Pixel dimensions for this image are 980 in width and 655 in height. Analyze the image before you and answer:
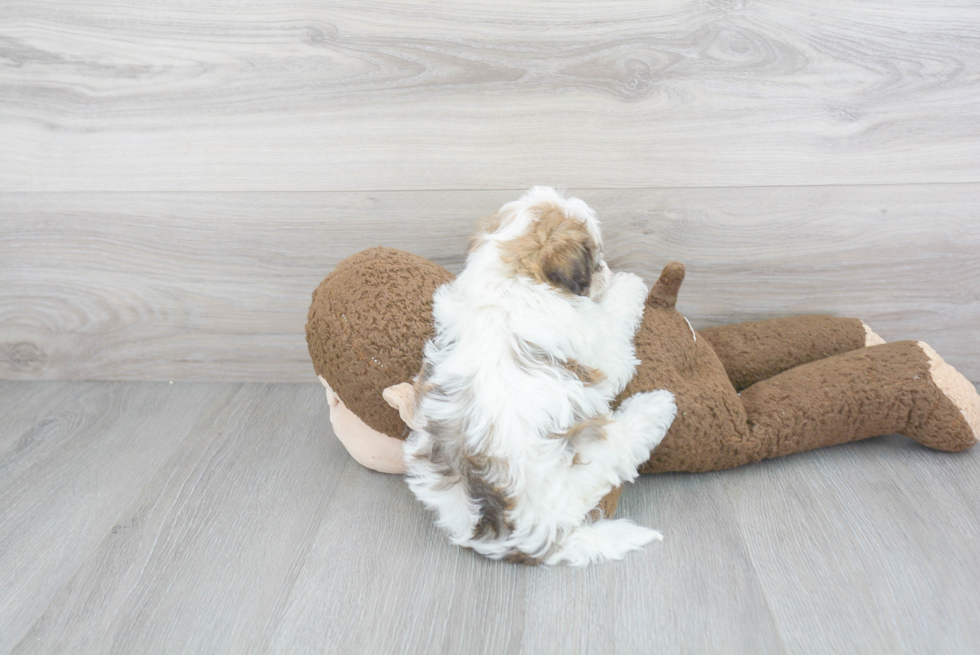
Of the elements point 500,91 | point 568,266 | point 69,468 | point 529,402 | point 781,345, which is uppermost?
point 500,91

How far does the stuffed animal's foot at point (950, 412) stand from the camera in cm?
125

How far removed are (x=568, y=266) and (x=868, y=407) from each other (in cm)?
66

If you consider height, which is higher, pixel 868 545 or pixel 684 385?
pixel 684 385

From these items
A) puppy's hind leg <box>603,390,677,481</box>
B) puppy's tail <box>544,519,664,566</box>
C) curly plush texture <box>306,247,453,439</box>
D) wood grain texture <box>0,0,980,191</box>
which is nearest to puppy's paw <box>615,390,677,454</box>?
puppy's hind leg <box>603,390,677,481</box>

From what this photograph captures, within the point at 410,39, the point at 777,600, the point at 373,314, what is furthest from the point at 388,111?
the point at 777,600

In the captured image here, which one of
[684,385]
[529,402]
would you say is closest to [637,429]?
[684,385]

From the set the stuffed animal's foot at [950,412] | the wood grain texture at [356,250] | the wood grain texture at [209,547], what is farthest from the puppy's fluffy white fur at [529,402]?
the stuffed animal's foot at [950,412]

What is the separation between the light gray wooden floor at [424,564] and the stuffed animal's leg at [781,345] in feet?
0.66

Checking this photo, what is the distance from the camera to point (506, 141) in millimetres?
1424

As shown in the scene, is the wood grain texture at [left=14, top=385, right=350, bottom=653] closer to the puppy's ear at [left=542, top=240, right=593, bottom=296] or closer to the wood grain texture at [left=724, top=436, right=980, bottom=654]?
the puppy's ear at [left=542, top=240, right=593, bottom=296]

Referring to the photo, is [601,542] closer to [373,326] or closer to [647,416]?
[647,416]

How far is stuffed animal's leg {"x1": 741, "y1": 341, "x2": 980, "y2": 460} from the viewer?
49.3 inches

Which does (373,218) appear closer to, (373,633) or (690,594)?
(373,633)

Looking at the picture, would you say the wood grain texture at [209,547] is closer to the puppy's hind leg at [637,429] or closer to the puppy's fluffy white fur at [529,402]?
the puppy's fluffy white fur at [529,402]
